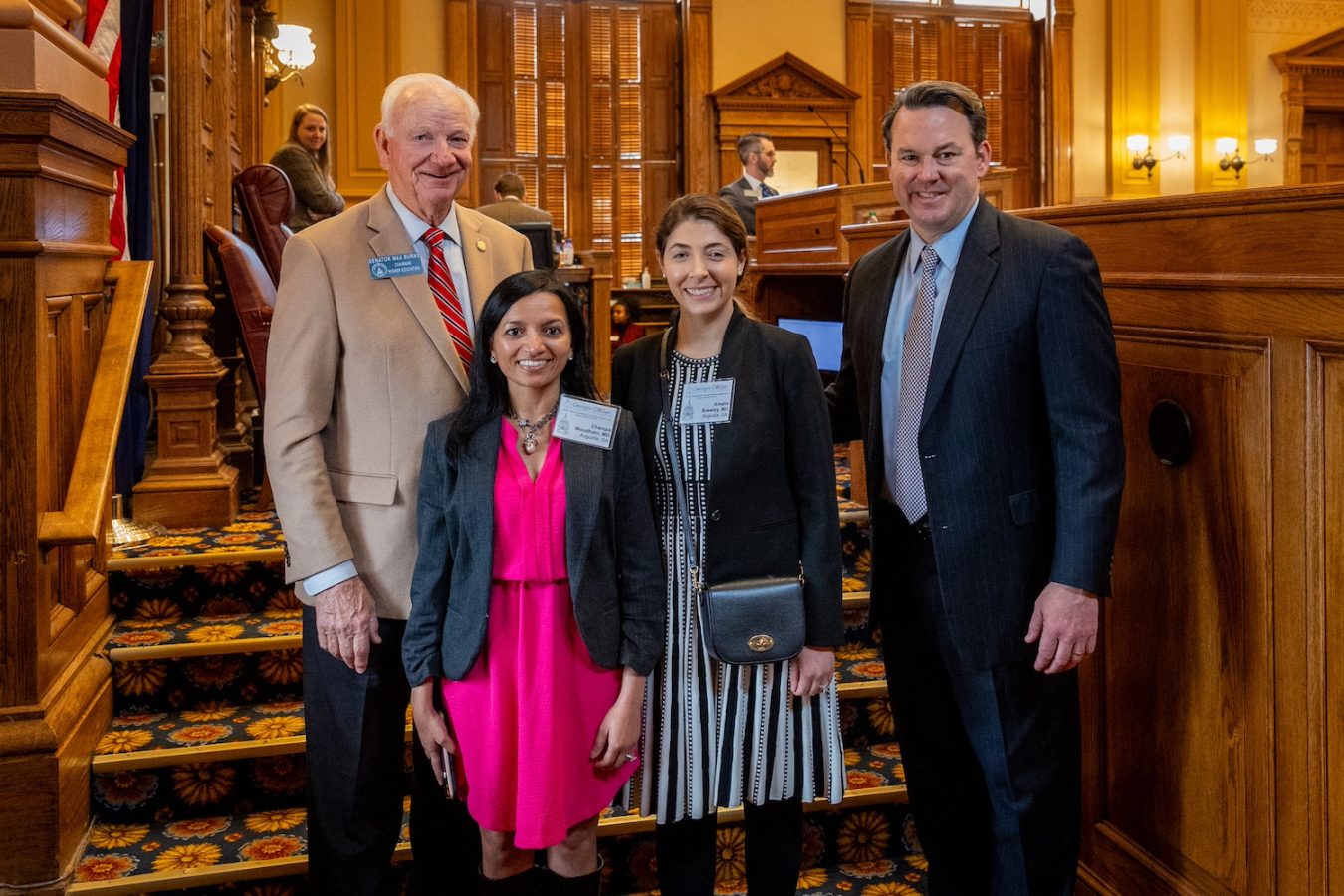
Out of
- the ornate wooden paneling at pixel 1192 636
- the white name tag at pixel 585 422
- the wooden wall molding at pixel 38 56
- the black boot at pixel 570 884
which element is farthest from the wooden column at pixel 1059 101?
the black boot at pixel 570 884

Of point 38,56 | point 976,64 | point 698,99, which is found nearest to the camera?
point 38,56

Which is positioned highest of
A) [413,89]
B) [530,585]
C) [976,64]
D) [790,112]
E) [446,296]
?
[976,64]

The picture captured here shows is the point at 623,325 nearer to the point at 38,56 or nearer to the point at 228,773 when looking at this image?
the point at 228,773

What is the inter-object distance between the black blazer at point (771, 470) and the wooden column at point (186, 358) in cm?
256

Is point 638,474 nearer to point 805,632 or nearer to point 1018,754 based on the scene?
point 805,632

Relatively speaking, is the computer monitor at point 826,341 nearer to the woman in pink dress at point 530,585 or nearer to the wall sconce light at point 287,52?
the woman in pink dress at point 530,585

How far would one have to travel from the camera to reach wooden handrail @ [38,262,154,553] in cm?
221

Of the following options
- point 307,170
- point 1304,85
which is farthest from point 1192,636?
point 1304,85

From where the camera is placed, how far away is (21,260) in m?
2.22

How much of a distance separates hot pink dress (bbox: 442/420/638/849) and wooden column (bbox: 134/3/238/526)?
2469 millimetres

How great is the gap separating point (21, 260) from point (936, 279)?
5.66 feet

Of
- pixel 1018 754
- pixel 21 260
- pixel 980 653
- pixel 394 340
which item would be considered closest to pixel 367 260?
pixel 394 340

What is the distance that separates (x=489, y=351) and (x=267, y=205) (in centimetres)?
305

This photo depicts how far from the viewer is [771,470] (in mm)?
1938
